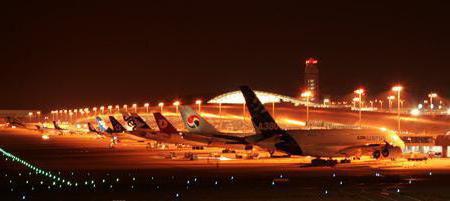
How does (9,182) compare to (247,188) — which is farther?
(9,182)

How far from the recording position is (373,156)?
76.1m

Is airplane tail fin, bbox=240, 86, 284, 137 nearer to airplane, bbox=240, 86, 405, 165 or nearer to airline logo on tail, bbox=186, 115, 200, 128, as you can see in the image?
airplane, bbox=240, 86, 405, 165

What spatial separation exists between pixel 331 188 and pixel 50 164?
122 feet

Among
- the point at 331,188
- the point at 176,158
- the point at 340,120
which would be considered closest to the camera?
the point at 331,188

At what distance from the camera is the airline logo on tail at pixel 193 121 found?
284ft

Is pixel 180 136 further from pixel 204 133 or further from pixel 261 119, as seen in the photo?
pixel 261 119

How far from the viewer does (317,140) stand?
7244 centimetres

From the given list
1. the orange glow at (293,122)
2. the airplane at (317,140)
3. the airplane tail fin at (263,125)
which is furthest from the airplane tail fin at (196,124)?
the orange glow at (293,122)

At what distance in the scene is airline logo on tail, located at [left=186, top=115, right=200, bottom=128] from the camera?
284 feet

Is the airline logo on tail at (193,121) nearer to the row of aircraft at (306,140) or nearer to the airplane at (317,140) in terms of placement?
the row of aircraft at (306,140)

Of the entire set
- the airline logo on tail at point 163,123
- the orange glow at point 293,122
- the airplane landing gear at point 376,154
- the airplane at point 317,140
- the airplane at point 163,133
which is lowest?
the airplane landing gear at point 376,154

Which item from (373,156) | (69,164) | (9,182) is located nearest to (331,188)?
(9,182)

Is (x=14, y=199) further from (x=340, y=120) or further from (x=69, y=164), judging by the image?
(x=340, y=120)

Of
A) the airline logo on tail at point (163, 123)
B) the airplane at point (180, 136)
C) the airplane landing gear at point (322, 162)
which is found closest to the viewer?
the airplane landing gear at point (322, 162)
